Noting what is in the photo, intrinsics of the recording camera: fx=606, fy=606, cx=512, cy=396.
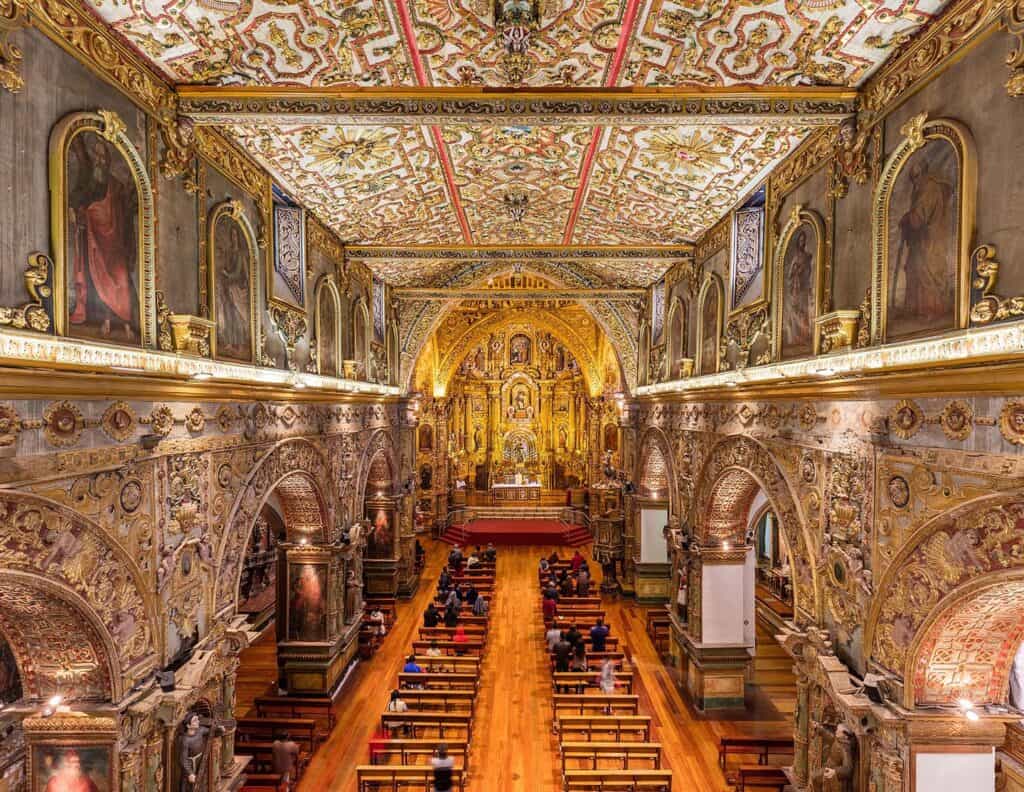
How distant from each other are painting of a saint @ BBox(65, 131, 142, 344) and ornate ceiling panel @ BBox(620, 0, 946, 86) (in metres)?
5.29

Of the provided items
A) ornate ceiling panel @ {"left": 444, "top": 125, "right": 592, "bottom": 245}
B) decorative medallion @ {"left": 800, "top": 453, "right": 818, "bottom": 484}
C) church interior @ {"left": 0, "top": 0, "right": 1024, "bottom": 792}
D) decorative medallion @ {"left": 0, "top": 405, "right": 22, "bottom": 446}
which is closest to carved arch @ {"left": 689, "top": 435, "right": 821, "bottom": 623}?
church interior @ {"left": 0, "top": 0, "right": 1024, "bottom": 792}

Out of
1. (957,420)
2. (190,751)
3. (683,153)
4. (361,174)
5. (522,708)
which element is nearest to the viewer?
(957,420)

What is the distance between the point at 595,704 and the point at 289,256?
34.9 feet

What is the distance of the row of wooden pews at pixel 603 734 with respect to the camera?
31.6 feet

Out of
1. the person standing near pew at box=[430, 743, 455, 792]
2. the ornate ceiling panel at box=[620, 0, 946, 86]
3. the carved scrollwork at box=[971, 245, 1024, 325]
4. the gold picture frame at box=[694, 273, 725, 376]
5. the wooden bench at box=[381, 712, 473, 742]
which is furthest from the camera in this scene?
the gold picture frame at box=[694, 273, 725, 376]

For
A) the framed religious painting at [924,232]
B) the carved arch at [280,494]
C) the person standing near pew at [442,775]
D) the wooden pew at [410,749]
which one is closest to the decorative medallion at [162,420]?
the carved arch at [280,494]

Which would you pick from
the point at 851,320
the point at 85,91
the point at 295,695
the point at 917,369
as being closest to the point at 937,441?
the point at 917,369

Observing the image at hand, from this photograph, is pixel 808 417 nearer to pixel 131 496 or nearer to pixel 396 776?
pixel 131 496

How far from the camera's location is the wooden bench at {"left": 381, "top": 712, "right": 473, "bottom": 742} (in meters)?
11.4

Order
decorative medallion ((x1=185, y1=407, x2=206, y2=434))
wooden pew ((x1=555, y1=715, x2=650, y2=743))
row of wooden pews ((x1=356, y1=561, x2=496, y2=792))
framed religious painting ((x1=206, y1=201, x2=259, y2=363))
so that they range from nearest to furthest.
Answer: decorative medallion ((x1=185, y1=407, x2=206, y2=434)) < framed religious painting ((x1=206, y1=201, x2=259, y2=363)) < row of wooden pews ((x1=356, y1=561, x2=496, y2=792)) < wooden pew ((x1=555, y1=715, x2=650, y2=743))

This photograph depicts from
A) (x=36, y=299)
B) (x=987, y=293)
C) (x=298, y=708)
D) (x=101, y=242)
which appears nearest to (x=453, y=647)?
(x=298, y=708)

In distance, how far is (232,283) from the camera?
28.2 feet

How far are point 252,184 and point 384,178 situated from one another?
202cm

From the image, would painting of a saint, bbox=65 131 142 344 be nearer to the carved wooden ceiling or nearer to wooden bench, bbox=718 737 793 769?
the carved wooden ceiling
